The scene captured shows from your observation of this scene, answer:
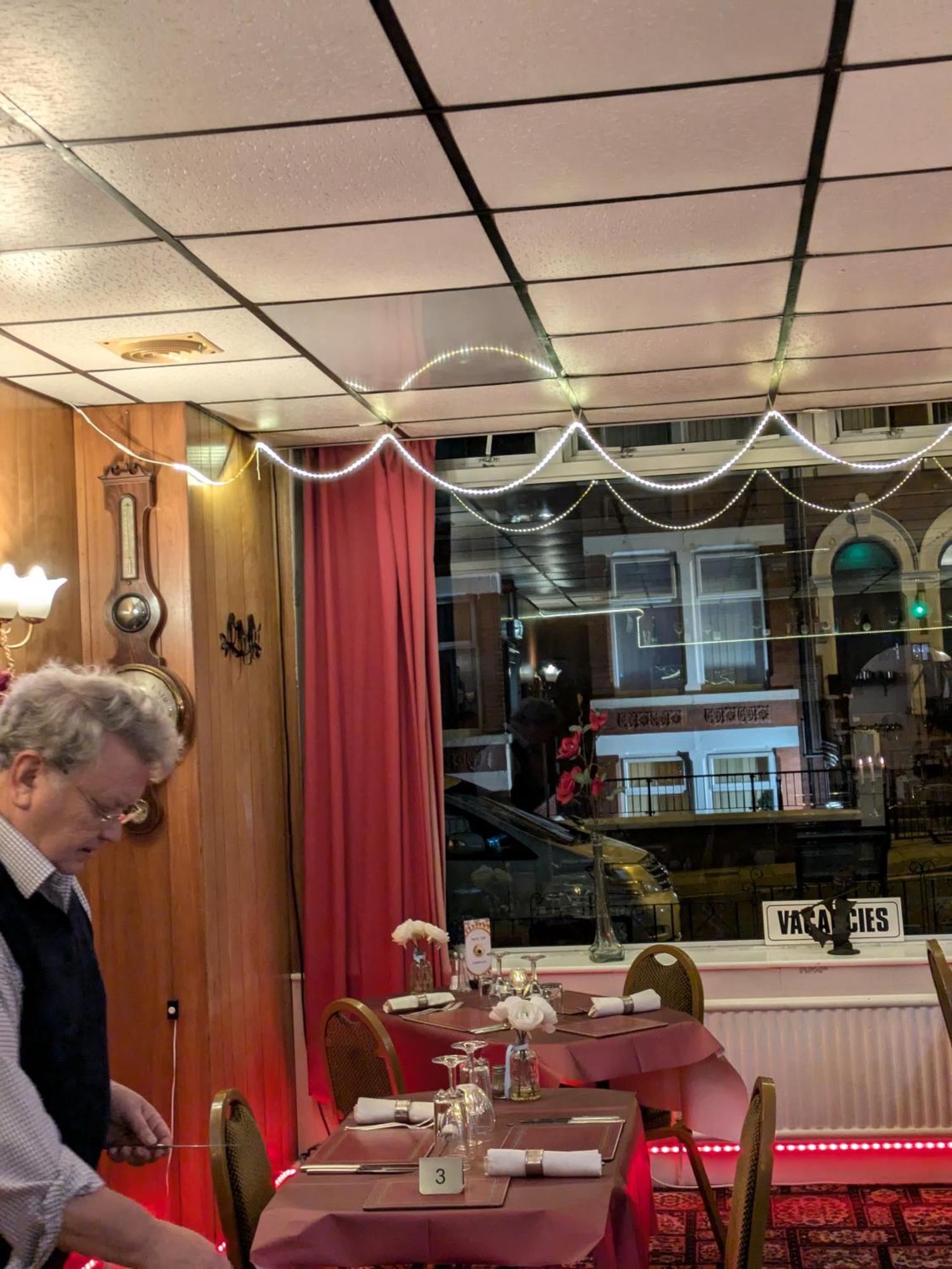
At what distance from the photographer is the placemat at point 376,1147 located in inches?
134

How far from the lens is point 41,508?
4.77 meters

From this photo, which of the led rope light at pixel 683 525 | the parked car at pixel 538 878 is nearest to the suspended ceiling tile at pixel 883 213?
the led rope light at pixel 683 525

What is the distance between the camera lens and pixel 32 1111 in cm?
178

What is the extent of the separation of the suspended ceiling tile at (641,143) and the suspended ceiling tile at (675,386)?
184cm

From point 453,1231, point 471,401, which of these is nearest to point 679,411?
point 471,401

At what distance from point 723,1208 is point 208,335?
12.2 ft

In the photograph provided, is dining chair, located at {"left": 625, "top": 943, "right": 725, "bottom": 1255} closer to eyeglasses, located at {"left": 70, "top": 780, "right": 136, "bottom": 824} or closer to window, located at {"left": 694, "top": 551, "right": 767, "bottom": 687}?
window, located at {"left": 694, "top": 551, "right": 767, "bottom": 687}

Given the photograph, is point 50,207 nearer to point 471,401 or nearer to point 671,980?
point 471,401

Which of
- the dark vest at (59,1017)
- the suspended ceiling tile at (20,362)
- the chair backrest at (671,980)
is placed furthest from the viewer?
the chair backrest at (671,980)

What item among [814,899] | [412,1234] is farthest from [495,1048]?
[814,899]

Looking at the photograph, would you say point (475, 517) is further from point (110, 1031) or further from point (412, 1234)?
point (412, 1234)

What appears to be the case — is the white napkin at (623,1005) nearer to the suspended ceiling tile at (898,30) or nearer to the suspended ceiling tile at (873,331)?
the suspended ceiling tile at (873,331)

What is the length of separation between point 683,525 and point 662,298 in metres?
Answer: 2.45

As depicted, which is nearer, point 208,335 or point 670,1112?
point 208,335
